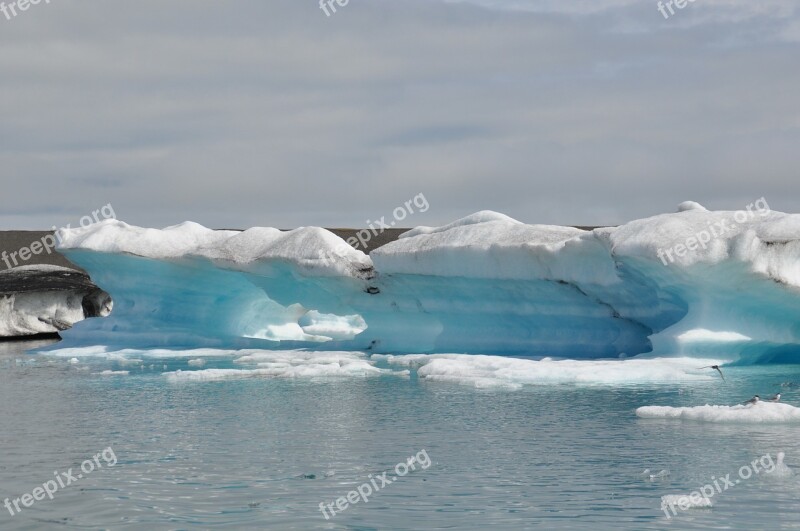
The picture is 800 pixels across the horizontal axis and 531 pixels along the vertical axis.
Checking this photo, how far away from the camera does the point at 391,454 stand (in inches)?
347

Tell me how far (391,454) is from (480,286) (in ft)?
31.4

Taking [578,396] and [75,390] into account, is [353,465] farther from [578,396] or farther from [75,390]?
[75,390]

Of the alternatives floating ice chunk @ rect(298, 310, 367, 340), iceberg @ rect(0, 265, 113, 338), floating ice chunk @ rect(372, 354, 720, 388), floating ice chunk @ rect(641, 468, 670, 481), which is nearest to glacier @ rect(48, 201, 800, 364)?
floating ice chunk @ rect(298, 310, 367, 340)

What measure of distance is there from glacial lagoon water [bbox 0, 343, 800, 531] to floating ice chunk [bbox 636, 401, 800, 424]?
0.15 meters

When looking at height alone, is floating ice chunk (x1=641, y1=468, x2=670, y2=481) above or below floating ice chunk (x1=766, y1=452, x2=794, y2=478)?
below

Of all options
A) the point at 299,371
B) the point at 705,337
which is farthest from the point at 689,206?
the point at 299,371

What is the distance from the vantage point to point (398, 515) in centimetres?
671

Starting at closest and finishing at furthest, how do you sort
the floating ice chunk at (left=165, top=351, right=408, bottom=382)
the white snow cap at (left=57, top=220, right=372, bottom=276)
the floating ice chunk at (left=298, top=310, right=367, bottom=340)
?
the floating ice chunk at (left=165, top=351, right=408, bottom=382) < the white snow cap at (left=57, top=220, right=372, bottom=276) < the floating ice chunk at (left=298, top=310, right=367, bottom=340)

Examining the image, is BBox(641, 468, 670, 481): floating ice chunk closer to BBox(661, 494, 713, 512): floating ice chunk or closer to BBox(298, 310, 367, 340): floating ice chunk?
BBox(661, 494, 713, 512): floating ice chunk

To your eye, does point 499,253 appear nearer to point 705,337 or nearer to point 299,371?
point 705,337

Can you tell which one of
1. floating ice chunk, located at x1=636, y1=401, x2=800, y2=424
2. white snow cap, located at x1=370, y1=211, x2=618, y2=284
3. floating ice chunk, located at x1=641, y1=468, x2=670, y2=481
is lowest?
floating ice chunk, located at x1=641, y1=468, x2=670, y2=481

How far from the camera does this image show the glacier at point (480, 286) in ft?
47.9

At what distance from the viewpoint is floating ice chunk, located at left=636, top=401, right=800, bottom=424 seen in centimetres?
983

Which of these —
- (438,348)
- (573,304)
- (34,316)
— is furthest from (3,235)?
(573,304)
